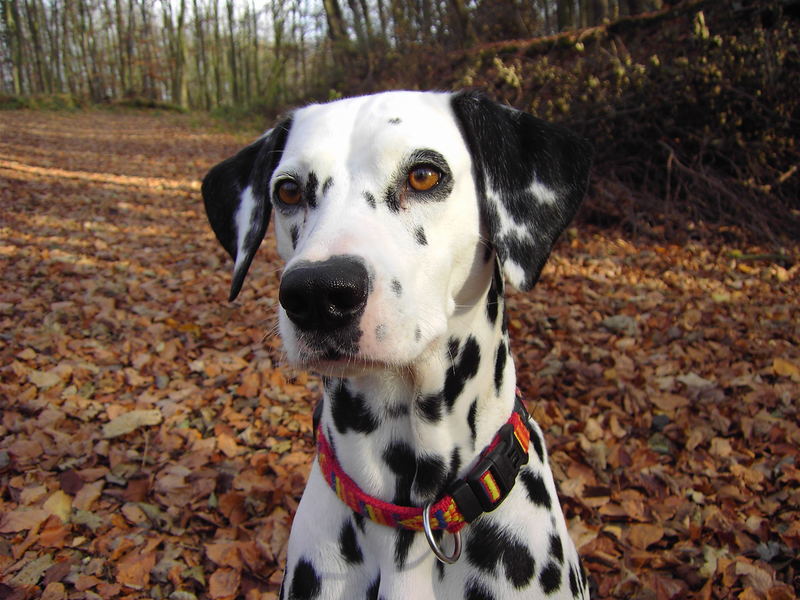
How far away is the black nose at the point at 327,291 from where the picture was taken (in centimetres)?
142

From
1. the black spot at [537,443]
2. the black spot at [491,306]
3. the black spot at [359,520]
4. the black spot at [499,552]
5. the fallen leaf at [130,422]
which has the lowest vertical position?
the fallen leaf at [130,422]

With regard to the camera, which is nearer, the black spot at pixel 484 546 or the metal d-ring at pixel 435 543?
the metal d-ring at pixel 435 543

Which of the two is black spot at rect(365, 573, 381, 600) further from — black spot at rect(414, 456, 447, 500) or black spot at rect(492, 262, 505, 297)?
black spot at rect(492, 262, 505, 297)

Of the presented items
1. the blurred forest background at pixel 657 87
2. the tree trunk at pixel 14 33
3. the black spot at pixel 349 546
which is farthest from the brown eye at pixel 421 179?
the tree trunk at pixel 14 33

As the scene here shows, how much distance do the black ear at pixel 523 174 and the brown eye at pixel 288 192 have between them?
60cm

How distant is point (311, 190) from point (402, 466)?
0.92 metres

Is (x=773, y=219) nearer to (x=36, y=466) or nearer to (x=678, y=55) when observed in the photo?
(x=678, y=55)

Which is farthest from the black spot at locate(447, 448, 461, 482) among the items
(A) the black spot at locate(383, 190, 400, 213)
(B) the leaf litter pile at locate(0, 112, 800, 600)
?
(A) the black spot at locate(383, 190, 400, 213)

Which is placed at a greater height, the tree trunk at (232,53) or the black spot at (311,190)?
the tree trunk at (232,53)

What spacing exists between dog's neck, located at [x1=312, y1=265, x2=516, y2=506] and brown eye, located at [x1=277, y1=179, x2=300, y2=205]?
605mm

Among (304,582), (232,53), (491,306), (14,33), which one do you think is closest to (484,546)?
(304,582)

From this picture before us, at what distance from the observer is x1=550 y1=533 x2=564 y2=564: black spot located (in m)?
1.89

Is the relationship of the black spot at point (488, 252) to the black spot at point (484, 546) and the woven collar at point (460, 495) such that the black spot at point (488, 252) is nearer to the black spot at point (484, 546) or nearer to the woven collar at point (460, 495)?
the woven collar at point (460, 495)

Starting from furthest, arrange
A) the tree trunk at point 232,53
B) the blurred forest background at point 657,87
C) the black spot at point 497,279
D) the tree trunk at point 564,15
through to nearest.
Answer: the tree trunk at point 232,53 < the tree trunk at point 564,15 < the blurred forest background at point 657,87 < the black spot at point 497,279
